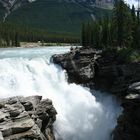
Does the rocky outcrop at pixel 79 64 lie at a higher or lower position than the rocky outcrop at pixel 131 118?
higher

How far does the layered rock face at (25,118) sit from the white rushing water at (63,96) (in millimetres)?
6592

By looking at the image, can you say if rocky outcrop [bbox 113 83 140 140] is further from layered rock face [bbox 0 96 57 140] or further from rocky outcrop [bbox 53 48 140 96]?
rocky outcrop [bbox 53 48 140 96]

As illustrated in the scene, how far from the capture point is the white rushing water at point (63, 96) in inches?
2692

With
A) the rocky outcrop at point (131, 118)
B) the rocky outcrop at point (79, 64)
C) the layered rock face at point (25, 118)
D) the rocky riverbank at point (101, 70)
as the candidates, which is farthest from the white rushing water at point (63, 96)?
the layered rock face at point (25, 118)

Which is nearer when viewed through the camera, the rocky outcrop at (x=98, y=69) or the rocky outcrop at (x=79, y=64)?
the rocky outcrop at (x=98, y=69)

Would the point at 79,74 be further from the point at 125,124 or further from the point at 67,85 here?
the point at 125,124

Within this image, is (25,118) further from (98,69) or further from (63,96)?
(98,69)

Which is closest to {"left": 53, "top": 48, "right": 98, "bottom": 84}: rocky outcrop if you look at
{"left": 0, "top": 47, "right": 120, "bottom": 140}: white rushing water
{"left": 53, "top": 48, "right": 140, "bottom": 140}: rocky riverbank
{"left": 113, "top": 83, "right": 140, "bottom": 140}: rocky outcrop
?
{"left": 53, "top": 48, "right": 140, "bottom": 140}: rocky riverbank

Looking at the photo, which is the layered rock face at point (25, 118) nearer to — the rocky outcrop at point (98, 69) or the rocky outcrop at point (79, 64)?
the rocky outcrop at point (98, 69)

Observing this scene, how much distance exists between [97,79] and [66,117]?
828 inches

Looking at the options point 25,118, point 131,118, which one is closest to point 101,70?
point 131,118

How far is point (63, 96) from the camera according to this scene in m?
80.0

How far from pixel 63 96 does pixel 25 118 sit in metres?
28.5

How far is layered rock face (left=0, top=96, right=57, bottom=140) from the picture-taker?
160 ft
